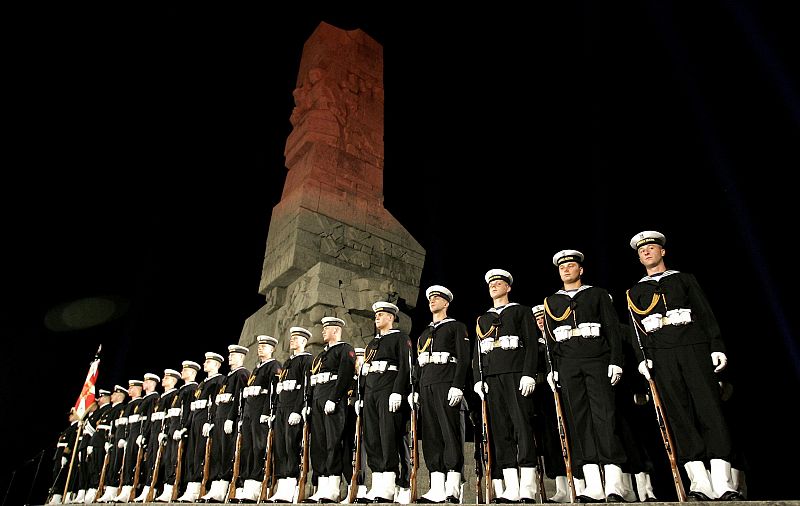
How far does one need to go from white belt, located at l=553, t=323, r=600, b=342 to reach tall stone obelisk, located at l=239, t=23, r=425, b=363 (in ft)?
15.3

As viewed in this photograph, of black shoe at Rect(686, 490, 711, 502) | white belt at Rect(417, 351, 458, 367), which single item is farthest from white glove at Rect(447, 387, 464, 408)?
black shoe at Rect(686, 490, 711, 502)

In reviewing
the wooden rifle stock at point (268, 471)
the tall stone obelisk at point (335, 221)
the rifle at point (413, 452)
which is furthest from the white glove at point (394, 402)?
the tall stone obelisk at point (335, 221)

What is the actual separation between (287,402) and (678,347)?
169 inches

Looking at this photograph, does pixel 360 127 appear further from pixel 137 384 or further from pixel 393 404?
pixel 393 404

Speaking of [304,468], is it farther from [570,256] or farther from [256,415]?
[570,256]

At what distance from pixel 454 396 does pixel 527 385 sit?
0.70 meters

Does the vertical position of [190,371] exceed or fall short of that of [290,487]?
it exceeds it

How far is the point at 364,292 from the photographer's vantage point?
9.14m

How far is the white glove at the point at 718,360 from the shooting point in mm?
3826

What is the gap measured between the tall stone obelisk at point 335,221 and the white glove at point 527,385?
14.7ft

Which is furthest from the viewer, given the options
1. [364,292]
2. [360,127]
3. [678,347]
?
[360,127]

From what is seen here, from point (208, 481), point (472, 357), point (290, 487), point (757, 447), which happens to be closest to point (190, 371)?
point (208, 481)

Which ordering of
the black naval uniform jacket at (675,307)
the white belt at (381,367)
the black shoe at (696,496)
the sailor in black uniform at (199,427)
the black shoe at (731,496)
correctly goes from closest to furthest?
the black shoe at (731,496)
the black shoe at (696,496)
the black naval uniform jacket at (675,307)
the white belt at (381,367)
the sailor in black uniform at (199,427)

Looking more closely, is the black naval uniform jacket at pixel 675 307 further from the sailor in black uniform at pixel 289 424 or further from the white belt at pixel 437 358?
the sailor in black uniform at pixel 289 424
